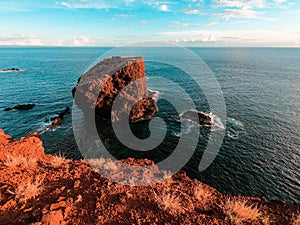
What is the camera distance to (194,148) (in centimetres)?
3067

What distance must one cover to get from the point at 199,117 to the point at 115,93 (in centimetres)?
2026

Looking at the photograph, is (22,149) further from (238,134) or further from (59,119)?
(238,134)

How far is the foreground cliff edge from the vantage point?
25.0 feet

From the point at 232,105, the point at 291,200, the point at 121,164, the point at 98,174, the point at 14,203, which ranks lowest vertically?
the point at 291,200

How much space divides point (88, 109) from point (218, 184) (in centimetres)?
3044

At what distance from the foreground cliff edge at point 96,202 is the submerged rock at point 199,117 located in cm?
2747

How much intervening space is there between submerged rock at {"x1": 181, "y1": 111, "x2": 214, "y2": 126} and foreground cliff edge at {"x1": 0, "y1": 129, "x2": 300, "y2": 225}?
90.1ft

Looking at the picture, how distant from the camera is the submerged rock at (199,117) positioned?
127ft

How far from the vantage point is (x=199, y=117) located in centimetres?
4053

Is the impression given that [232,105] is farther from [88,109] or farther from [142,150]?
[88,109]

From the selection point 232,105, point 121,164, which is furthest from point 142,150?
point 232,105

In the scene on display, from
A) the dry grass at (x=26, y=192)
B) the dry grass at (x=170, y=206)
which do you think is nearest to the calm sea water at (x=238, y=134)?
the dry grass at (x=26, y=192)

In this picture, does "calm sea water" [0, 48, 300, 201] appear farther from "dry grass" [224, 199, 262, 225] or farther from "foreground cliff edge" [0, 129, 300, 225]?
"dry grass" [224, 199, 262, 225]

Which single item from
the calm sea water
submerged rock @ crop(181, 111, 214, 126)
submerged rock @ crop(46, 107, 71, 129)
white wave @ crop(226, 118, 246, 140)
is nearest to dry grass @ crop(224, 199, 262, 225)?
the calm sea water
